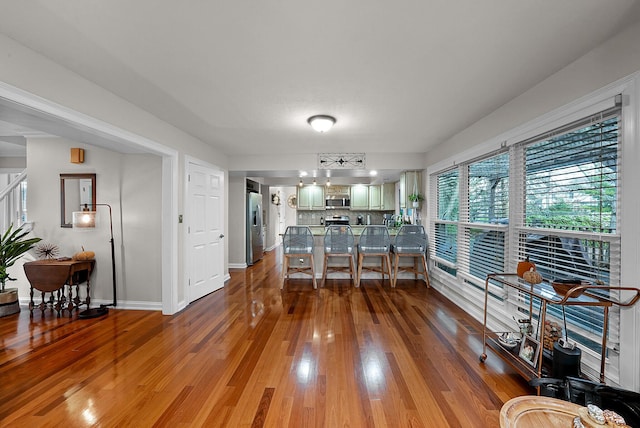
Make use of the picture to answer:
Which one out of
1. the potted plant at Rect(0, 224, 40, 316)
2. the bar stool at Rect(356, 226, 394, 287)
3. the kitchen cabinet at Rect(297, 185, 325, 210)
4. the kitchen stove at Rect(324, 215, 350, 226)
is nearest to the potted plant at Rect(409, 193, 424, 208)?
the bar stool at Rect(356, 226, 394, 287)

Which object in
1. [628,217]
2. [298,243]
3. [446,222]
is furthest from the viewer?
[298,243]

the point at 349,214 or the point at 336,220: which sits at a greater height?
the point at 349,214

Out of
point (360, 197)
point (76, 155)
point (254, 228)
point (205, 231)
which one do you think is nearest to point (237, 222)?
point (254, 228)

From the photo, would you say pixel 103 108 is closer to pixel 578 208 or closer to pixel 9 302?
pixel 9 302

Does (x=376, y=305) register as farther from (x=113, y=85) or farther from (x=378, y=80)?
(x=113, y=85)

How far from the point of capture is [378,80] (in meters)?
2.11

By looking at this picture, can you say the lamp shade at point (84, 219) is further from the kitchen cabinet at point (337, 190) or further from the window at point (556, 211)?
the kitchen cabinet at point (337, 190)

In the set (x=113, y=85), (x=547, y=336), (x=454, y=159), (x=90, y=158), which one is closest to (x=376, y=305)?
(x=547, y=336)

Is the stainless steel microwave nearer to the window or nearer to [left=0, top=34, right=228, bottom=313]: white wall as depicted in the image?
[left=0, top=34, right=228, bottom=313]: white wall

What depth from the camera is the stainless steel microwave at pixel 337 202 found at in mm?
7527

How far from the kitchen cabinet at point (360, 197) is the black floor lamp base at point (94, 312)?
5.74m

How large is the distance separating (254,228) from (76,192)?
3.35 metres

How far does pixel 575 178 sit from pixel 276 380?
2585 mm

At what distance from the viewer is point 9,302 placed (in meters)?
3.18
